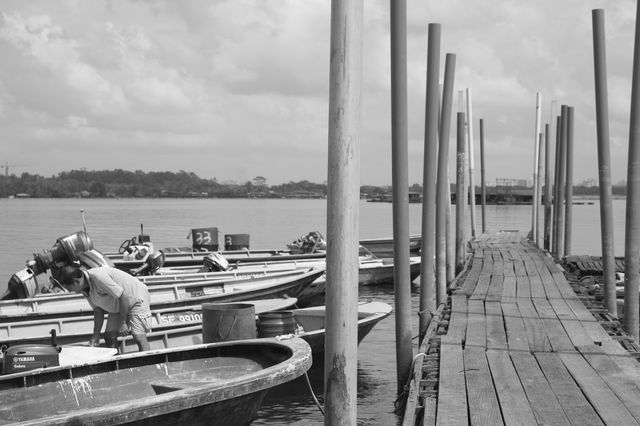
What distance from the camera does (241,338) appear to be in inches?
460

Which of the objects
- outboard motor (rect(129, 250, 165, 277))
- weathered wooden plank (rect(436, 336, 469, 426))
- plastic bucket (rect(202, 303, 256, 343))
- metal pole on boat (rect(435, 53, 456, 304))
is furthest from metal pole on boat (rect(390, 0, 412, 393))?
outboard motor (rect(129, 250, 165, 277))

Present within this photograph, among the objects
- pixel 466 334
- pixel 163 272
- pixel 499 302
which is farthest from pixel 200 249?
pixel 466 334

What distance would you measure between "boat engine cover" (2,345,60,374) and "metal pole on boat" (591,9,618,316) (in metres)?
8.58

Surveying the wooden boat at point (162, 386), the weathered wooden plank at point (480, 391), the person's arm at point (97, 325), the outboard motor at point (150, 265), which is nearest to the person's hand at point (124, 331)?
the person's arm at point (97, 325)

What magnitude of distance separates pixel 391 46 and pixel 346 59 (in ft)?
14.2

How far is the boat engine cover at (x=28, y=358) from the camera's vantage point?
32.6ft

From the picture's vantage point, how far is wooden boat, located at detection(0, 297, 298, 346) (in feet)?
46.5

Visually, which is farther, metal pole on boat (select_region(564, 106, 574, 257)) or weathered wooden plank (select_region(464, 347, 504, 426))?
metal pole on boat (select_region(564, 106, 574, 257))

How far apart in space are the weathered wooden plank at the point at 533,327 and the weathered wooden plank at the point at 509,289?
243 mm

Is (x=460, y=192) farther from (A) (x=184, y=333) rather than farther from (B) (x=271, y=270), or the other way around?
(A) (x=184, y=333)

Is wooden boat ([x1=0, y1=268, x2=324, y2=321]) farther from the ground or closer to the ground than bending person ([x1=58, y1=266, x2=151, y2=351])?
closer to the ground

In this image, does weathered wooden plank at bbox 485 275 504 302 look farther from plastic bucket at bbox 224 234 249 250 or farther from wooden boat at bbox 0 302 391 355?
plastic bucket at bbox 224 234 249 250

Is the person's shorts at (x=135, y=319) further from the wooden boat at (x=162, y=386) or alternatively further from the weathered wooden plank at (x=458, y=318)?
the weathered wooden plank at (x=458, y=318)

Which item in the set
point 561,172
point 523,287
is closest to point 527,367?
point 523,287
